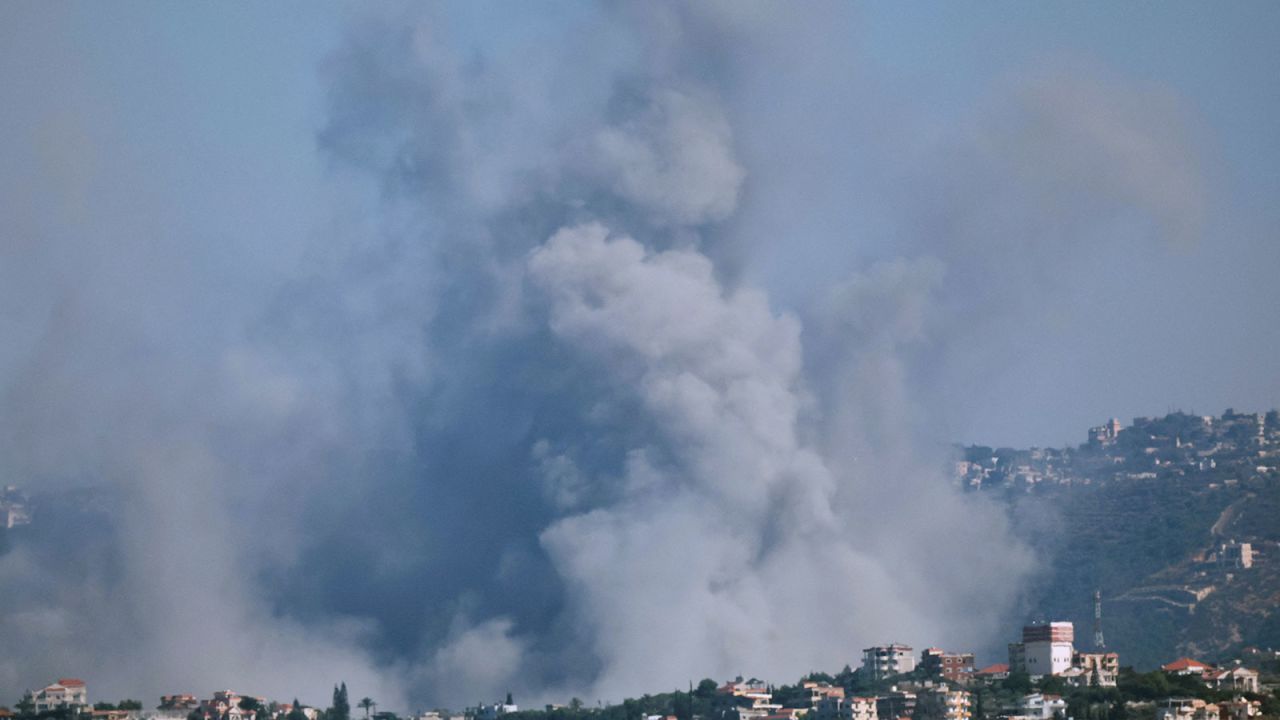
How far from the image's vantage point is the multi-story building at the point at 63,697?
6009cm

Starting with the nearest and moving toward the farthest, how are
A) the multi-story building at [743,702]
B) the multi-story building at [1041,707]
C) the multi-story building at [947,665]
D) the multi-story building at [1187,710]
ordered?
the multi-story building at [1187,710], the multi-story building at [1041,707], the multi-story building at [743,702], the multi-story building at [947,665]

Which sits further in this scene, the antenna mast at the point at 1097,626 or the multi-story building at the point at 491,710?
the antenna mast at the point at 1097,626

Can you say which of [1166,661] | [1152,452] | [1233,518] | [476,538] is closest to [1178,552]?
[1233,518]

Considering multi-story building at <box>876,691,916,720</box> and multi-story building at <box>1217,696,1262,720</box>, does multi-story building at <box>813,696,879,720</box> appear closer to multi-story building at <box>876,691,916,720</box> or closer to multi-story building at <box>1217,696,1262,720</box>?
multi-story building at <box>876,691,916,720</box>

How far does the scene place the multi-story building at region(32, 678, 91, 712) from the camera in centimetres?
6009

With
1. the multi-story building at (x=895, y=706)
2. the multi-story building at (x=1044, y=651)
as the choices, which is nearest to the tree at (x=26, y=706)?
the multi-story building at (x=895, y=706)

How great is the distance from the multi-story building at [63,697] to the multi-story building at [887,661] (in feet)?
70.7

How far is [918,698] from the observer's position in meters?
55.6

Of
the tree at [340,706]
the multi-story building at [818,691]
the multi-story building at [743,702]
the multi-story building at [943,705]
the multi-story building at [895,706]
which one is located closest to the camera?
the multi-story building at [943,705]

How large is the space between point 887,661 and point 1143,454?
4972 cm

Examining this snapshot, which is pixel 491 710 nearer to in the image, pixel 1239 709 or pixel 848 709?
pixel 848 709

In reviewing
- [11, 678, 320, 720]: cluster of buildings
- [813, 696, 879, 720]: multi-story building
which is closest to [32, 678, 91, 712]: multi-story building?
[11, 678, 320, 720]: cluster of buildings

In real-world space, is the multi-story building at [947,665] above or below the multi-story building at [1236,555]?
below

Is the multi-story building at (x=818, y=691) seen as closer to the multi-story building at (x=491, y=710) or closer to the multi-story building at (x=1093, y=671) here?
the multi-story building at (x=1093, y=671)
